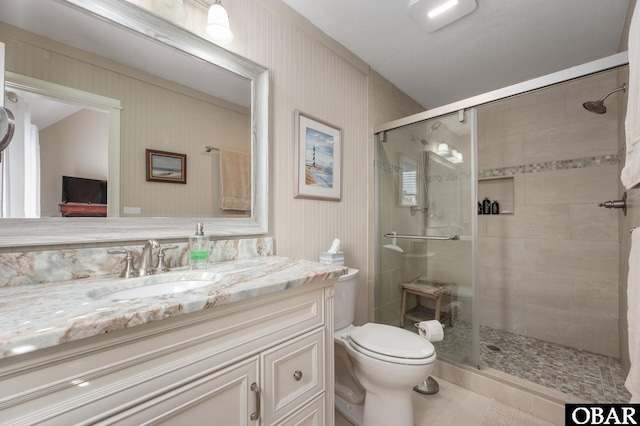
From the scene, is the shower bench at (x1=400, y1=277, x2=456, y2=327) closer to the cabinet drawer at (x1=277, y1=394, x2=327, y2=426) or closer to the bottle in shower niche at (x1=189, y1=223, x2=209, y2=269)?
the cabinet drawer at (x1=277, y1=394, x2=327, y2=426)

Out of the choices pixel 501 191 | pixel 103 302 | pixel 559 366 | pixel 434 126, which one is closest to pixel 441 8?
pixel 434 126

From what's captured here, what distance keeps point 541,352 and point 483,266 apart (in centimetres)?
78

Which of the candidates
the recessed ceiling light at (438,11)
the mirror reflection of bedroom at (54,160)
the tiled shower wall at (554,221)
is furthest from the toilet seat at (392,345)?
the recessed ceiling light at (438,11)

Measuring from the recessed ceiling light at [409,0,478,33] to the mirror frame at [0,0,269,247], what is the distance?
98 centimetres

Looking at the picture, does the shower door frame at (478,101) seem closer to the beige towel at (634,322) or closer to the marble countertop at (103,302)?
the beige towel at (634,322)

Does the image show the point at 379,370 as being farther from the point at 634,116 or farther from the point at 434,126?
the point at 434,126

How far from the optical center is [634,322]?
901 millimetres

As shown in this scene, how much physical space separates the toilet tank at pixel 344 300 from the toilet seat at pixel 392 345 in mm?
145

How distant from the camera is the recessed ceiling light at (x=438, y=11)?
1.57 meters

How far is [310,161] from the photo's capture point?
1757 mm

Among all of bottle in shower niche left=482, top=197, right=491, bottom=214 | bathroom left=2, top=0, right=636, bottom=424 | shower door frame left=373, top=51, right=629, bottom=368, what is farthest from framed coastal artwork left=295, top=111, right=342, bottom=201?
bottle in shower niche left=482, top=197, right=491, bottom=214

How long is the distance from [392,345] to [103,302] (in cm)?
116

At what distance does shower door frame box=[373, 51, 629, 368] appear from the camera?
135 cm

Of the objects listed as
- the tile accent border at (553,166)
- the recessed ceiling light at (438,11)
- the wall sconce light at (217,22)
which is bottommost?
the tile accent border at (553,166)
